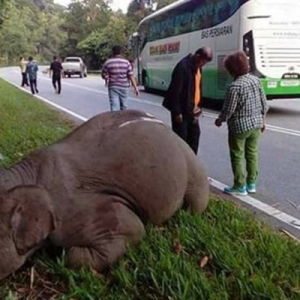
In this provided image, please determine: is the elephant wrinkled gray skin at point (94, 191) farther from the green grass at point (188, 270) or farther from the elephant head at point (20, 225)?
the green grass at point (188, 270)

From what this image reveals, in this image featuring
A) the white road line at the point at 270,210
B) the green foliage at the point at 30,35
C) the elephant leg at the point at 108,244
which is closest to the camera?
the elephant leg at the point at 108,244

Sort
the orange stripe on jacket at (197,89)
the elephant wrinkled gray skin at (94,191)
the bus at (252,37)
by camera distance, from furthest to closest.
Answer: the bus at (252,37) < the orange stripe on jacket at (197,89) < the elephant wrinkled gray skin at (94,191)

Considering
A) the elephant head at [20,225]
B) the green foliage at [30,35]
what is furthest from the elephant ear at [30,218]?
the green foliage at [30,35]

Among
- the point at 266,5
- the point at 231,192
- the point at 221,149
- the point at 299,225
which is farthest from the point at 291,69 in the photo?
the point at 299,225

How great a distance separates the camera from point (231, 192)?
18.5 ft

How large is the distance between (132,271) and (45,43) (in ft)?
314

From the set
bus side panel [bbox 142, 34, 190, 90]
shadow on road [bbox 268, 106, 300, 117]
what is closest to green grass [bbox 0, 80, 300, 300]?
shadow on road [bbox 268, 106, 300, 117]

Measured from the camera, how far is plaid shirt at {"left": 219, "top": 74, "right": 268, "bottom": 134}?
210 inches

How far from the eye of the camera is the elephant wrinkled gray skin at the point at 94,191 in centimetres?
318

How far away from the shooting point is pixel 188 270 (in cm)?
327

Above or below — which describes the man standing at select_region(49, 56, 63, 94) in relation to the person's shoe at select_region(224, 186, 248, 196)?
below

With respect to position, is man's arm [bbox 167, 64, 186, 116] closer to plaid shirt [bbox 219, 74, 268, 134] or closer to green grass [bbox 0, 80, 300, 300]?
plaid shirt [bbox 219, 74, 268, 134]

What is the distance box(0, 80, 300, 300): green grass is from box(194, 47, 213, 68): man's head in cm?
214

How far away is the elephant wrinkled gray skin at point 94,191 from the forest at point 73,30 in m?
11.4
